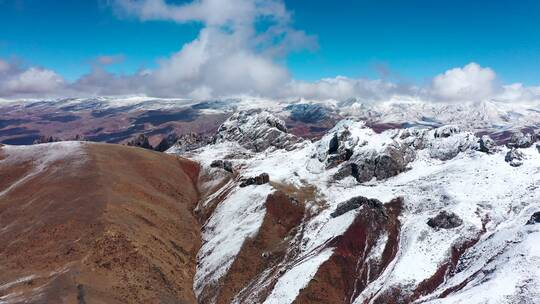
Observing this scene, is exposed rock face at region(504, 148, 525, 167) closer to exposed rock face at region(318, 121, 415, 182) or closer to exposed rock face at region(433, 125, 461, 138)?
exposed rock face at region(433, 125, 461, 138)

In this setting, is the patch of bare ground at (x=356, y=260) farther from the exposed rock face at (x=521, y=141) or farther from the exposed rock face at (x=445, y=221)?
the exposed rock face at (x=521, y=141)

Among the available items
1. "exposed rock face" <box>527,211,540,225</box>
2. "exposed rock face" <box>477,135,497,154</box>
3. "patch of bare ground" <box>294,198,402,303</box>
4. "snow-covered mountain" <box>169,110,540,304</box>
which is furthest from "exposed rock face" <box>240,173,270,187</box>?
"exposed rock face" <box>527,211,540,225</box>

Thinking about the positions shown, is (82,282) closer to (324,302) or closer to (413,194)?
(324,302)

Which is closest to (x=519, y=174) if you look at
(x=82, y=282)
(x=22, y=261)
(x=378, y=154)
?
(x=378, y=154)

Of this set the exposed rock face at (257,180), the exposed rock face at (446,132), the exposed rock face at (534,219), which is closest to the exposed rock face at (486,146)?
the exposed rock face at (446,132)

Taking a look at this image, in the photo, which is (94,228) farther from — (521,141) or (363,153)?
(521,141)
